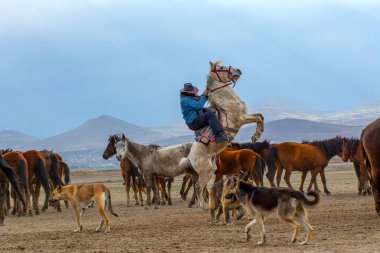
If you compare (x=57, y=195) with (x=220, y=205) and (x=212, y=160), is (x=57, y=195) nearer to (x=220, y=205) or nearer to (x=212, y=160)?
(x=220, y=205)

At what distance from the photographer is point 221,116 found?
20.0 metres

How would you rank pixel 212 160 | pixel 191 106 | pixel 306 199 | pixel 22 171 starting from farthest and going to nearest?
pixel 22 171 → pixel 212 160 → pixel 191 106 → pixel 306 199

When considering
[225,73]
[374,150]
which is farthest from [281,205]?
[225,73]

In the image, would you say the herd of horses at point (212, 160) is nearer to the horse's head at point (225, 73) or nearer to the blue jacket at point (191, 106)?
the horse's head at point (225, 73)

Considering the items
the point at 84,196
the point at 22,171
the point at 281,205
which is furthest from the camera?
the point at 22,171

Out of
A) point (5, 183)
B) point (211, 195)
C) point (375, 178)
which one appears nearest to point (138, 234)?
point (211, 195)

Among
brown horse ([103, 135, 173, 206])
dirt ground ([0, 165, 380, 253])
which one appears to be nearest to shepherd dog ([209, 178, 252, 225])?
dirt ground ([0, 165, 380, 253])

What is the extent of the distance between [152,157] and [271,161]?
19.8 feet

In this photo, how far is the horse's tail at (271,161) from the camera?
92.0 ft

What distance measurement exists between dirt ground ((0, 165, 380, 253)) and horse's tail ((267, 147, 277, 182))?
667 cm

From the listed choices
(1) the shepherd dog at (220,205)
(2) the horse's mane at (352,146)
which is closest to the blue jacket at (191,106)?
(1) the shepherd dog at (220,205)

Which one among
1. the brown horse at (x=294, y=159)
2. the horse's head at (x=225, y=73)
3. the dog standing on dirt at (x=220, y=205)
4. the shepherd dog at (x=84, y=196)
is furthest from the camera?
the brown horse at (x=294, y=159)

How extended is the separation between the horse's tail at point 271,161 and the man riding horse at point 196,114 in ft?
28.5

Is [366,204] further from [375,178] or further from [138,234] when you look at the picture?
[138,234]
